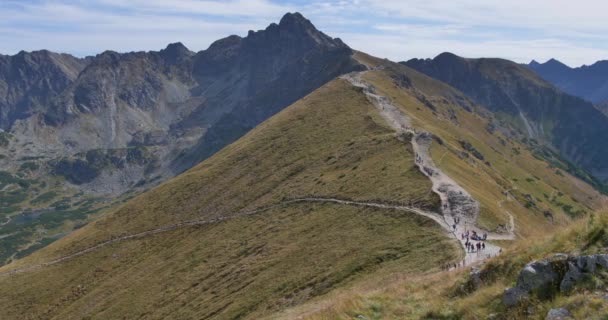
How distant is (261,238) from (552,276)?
7171cm

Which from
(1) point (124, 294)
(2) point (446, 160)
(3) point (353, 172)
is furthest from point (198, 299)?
(2) point (446, 160)

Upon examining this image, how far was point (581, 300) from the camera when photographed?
1728cm

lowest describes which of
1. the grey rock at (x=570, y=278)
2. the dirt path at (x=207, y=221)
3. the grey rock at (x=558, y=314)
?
the dirt path at (x=207, y=221)

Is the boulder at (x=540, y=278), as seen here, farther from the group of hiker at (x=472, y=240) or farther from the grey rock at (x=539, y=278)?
the group of hiker at (x=472, y=240)

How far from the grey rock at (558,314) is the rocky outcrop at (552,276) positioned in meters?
1.82

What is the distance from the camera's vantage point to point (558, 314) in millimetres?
17078

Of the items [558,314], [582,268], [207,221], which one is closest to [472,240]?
[582,268]

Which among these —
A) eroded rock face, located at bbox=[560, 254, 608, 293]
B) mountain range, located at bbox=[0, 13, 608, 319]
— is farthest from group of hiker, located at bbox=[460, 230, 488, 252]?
eroded rock face, located at bbox=[560, 254, 608, 293]

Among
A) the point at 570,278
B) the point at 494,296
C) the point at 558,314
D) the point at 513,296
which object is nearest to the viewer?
the point at 558,314

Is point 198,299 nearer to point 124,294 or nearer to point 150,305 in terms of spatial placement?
point 150,305

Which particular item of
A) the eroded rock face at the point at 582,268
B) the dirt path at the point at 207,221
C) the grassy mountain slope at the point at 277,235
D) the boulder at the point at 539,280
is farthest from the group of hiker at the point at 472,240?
the eroded rock face at the point at 582,268

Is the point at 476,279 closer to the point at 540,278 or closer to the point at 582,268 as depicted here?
the point at 540,278

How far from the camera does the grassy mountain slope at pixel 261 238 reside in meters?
61.1

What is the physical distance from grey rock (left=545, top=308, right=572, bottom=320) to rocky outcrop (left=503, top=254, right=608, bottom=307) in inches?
71.8
